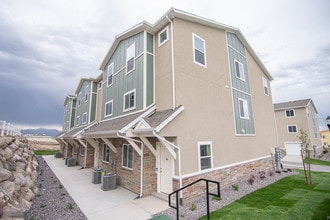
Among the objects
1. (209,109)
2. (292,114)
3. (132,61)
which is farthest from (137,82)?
(292,114)

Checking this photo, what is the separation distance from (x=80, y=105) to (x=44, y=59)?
1235 cm

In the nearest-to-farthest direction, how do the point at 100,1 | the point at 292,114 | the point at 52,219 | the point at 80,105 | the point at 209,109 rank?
the point at 52,219 < the point at 209,109 < the point at 100,1 < the point at 80,105 < the point at 292,114

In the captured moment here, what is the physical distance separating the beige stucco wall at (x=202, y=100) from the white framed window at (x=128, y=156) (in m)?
3.20

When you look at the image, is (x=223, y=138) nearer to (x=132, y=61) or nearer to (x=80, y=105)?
(x=132, y=61)

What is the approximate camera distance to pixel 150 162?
7965mm

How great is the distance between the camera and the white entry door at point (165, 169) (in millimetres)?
7203

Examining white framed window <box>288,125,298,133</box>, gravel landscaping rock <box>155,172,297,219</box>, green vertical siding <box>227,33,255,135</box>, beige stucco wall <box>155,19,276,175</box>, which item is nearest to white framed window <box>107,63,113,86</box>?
beige stucco wall <box>155,19,276,175</box>

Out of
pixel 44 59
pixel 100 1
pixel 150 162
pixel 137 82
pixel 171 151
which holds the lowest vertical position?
pixel 150 162

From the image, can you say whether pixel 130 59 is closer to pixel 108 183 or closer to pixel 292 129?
pixel 108 183

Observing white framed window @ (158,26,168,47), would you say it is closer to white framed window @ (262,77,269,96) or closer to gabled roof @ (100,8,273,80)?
gabled roof @ (100,8,273,80)

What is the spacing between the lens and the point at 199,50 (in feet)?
30.1

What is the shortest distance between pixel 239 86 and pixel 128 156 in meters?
9.34

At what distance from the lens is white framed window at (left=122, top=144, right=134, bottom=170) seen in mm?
8926

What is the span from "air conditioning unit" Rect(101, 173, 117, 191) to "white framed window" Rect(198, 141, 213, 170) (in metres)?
5.18
